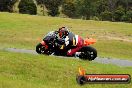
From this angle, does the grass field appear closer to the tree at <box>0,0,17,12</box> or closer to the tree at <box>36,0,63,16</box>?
the tree at <box>0,0,17,12</box>

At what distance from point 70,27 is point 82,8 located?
1072 inches

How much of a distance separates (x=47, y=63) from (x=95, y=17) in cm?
6042

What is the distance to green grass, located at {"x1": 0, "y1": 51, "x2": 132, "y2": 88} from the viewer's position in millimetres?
13182

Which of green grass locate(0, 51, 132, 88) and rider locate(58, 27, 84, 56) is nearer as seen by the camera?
green grass locate(0, 51, 132, 88)

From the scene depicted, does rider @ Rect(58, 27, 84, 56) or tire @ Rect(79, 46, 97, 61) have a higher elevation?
rider @ Rect(58, 27, 84, 56)

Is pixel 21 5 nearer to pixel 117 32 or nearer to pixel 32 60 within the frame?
pixel 117 32

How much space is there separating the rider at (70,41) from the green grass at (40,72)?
294cm

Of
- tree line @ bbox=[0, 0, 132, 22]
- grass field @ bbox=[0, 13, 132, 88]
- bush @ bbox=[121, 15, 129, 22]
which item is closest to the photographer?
grass field @ bbox=[0, 13, 132, 88]

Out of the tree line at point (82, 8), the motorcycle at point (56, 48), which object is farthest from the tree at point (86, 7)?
the motorcycle at point (56, 48)

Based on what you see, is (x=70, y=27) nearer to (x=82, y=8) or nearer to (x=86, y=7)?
(x=82, y=8)

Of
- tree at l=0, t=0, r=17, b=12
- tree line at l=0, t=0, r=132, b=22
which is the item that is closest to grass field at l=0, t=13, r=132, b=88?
tree at l=0, t=0, r=17, b=12

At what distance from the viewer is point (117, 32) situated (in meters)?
46.3

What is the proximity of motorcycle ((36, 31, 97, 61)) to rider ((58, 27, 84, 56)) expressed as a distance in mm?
216

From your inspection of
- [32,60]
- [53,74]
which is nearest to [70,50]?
[32,60]
